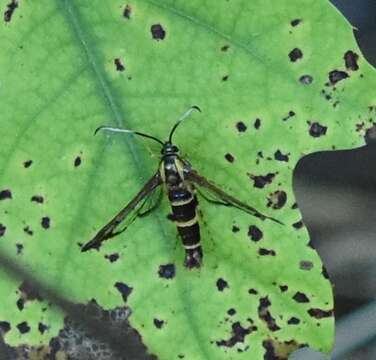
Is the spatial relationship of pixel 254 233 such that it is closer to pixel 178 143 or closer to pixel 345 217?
pixel 178 143

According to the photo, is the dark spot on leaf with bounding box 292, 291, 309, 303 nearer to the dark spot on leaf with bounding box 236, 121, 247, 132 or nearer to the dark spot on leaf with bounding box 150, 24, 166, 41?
the dark spot on leaf with bounding box 236, 121, 247, 132

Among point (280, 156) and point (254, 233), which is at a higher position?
point (280, 156)

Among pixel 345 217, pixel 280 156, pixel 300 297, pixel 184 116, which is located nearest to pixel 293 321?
pixel 300 297

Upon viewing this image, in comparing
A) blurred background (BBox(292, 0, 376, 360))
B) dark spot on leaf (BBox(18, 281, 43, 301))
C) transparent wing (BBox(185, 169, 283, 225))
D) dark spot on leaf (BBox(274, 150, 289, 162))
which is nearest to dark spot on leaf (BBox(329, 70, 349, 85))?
dark spot on leaf (BBox(274, 150, 289, 162))

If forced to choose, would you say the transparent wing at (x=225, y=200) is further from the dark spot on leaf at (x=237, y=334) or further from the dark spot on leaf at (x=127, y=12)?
the dark spot on leaf at (x=127, y=12)

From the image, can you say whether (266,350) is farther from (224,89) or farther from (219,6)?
(219,6)

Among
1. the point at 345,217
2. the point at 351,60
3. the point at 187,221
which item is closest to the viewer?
the point at 351,60

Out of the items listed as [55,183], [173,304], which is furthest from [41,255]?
[173,304]

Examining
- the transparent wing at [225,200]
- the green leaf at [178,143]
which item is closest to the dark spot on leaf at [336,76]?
the green leaf at [178,143]
